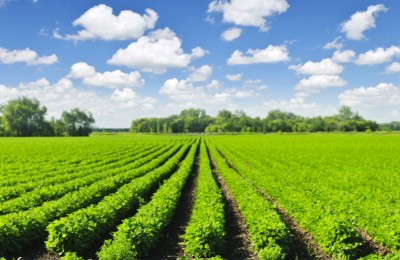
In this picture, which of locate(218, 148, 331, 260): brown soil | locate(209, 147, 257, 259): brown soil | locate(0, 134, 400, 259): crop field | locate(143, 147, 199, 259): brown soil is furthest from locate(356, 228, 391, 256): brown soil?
locate(143, 147, 199, 259): brown soil

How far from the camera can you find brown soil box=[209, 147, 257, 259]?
33.4 feet

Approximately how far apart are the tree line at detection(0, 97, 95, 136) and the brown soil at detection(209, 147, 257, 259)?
5687 inches

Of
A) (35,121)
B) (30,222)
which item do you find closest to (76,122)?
(35,121)

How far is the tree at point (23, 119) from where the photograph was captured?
13762 centimetres

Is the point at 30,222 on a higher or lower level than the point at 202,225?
lower

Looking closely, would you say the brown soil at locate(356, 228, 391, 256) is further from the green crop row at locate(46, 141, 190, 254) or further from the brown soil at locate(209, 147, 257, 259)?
the green crop row at locate(46, 141, 190, 254)

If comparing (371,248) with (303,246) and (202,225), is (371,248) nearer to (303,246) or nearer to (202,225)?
(303,246)

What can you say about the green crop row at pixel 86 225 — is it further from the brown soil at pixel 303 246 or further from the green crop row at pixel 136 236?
the brown soil at pixel 303 246

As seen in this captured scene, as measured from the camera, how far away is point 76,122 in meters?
162

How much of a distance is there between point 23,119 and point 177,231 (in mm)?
148129

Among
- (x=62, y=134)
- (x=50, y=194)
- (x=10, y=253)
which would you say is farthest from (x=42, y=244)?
(x=62, y=134)

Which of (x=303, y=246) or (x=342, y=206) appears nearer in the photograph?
(x=303, y=246)

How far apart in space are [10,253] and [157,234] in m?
4.49

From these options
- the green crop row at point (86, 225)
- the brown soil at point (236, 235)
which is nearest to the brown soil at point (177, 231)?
the brown soil at point (236, 235)
